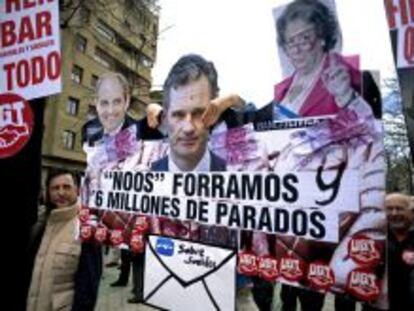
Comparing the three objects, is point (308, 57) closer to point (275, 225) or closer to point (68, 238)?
point (275, 225)

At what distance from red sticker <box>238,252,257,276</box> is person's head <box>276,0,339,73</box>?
100cm

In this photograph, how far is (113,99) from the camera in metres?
4.18

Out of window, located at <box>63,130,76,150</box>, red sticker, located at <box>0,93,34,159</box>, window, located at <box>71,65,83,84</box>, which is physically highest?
window, located at <box>71,65,83,84</box>

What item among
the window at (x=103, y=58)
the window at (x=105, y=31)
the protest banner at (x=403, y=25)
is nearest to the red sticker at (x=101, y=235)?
the protest banner at (x=403, y=25)

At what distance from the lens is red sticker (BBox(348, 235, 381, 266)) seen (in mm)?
2721

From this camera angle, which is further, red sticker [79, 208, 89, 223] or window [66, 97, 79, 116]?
window [66, 97, 79, 116]

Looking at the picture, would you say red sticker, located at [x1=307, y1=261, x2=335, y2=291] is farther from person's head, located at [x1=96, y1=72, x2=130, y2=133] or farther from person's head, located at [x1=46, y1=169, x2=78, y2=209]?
person's head, located at [x1=96, y1=72, x2=130, y2=133]

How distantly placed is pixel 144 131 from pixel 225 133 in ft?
2.46

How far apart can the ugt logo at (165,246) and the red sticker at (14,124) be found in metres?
0.98

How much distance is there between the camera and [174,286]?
342 centimetres

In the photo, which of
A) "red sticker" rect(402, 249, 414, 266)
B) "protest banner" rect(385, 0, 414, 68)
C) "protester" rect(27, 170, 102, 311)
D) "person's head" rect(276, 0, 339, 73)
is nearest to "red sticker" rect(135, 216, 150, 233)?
"protester" rect(27, 170, 102, 311)

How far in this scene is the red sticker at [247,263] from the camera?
317cm

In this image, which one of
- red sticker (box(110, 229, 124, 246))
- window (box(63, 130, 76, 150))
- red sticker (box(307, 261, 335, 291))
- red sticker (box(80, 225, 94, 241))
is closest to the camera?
red sticker (box(307, 261, 335, 291))

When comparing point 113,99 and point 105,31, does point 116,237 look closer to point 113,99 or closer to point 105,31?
point 113,99
